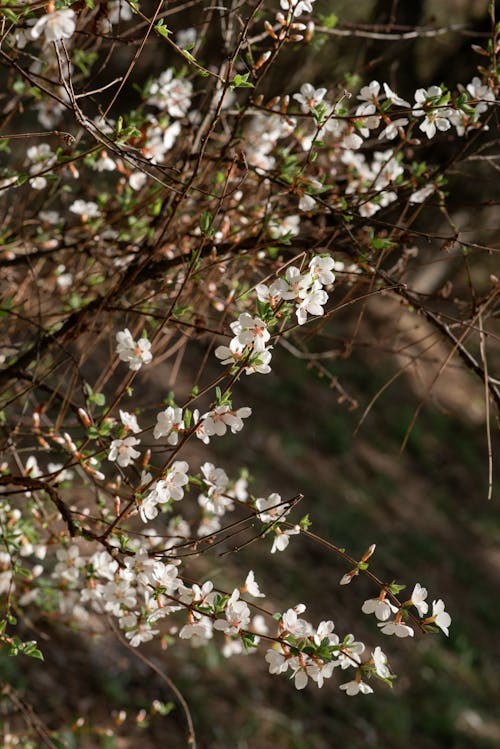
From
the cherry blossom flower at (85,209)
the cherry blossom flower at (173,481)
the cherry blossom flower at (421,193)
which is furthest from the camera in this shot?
the cherry blossom flower at (85,209)

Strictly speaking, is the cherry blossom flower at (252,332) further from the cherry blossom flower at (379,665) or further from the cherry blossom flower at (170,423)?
the cherry blossom flower at (379,665)

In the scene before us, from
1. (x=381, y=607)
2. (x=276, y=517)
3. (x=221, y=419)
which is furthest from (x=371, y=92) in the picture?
(x=381, y=607)

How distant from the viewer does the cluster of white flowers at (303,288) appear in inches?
54.8

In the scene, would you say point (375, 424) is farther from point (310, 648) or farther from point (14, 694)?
point (310, 648)

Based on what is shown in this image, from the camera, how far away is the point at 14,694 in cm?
256

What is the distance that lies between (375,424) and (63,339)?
260 inches

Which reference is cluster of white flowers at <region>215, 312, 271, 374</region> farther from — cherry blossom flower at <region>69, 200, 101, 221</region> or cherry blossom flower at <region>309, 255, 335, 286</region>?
cherry blossom flower at <region>69, 200, 101, 221</region>

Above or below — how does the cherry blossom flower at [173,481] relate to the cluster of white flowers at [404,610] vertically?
above

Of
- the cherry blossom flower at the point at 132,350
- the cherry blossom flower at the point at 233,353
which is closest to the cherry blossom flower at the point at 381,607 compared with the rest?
the cherry blossom flower at the point at 233,353

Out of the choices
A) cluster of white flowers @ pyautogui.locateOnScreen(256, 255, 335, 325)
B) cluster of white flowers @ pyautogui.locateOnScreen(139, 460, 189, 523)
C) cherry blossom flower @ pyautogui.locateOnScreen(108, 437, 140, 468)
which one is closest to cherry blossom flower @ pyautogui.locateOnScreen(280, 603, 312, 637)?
cluster of white flowers @ pyautogui.locateOnScreen(139, 460, 189, 523)

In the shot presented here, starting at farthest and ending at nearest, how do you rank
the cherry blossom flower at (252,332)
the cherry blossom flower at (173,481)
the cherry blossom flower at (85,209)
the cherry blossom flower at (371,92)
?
1. the cherry blossom flower at (85,209)
2. the cherry blossom flower at (371,92)
3. the cherry blossom flower at (173,481)
4. the cherry blossom flower at (252,332)

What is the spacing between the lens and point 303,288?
4.58 feet

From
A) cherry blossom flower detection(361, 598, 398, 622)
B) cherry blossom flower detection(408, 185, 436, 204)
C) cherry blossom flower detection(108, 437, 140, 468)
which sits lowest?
cherry blossom flower detection(361, 598, 398, 622)

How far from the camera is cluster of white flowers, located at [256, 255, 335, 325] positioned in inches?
54.8
